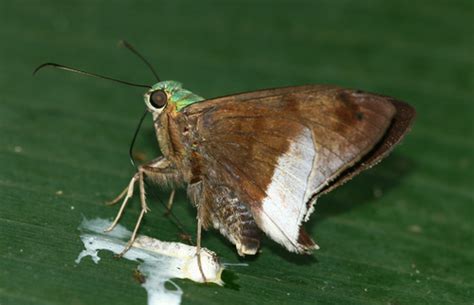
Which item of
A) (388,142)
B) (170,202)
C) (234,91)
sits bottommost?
(170,202)

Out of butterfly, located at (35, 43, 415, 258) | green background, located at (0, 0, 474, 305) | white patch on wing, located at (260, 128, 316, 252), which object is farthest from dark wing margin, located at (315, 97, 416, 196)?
green background, located at (0, 0, 474, 305)

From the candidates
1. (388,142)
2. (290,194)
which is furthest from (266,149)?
(388,142)

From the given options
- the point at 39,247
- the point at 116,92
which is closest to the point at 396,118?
the point at 39,247

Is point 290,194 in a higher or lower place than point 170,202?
higher

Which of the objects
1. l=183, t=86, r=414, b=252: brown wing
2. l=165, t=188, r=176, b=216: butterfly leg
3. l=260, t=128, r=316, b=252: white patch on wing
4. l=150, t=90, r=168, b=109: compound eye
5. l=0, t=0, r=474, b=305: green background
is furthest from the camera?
l=165, t=188, r=176, b=216: butterfly leg

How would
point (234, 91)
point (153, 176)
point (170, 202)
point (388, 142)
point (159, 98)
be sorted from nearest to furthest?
point (388, 142)
point (159, 98)
point (153, 176)
point (170, 202)
point (234, 91)

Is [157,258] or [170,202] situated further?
[170,202]

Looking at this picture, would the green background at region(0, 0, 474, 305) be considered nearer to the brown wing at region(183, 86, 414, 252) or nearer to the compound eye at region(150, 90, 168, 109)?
the brown wing at region(183, 86, 414, 252)

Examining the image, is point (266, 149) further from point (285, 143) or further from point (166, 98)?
point (166, 98)

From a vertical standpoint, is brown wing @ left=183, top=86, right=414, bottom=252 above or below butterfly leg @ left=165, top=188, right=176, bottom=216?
above
